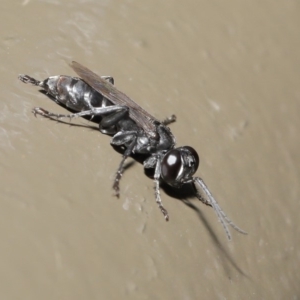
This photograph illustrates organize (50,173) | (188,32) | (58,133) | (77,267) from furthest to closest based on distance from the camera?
(188,32)
(58,133)
(50,173)
(77,267)

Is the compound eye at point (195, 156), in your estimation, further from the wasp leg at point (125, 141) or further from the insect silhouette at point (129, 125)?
the wasp leg at point (125, 141)

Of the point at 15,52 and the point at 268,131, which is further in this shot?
the point at 268,131

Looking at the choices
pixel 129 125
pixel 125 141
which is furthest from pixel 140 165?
pixel 129 125

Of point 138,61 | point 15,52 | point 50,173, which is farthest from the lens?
point 138,61

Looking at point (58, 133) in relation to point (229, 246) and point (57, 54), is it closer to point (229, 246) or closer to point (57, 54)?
point (57, 54)

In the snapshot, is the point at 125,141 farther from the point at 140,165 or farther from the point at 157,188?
the point at 157,188

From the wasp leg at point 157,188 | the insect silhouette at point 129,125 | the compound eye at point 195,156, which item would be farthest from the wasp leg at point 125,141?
the compound eye at point 195,156

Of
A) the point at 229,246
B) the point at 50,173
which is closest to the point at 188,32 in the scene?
the point at 229,246

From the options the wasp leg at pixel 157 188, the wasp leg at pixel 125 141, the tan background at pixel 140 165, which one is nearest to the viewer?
the tan background at pixel 140 165
